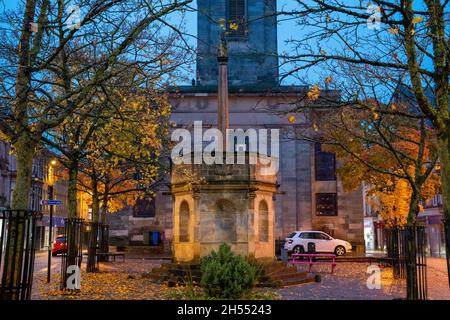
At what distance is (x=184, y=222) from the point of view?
60.4 feet

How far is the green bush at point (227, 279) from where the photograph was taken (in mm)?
9352

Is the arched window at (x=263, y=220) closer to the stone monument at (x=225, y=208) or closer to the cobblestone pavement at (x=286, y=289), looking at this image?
the stone monument at (x=225, y=208)

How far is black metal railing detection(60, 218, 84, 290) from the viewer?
46.7ft

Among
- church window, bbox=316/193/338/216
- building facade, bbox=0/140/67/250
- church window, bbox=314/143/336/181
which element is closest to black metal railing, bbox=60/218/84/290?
church window, bbox=316/193/338/216

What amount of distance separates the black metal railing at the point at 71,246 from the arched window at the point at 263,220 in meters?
6.54

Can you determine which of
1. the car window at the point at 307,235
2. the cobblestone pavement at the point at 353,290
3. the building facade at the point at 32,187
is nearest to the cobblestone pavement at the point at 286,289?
the cobblestone pavement at the point at 353,290

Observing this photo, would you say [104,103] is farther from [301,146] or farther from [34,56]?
[301,146]

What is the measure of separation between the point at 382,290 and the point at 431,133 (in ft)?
31.7

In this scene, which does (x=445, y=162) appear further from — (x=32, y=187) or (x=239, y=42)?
(x=32, y=187)

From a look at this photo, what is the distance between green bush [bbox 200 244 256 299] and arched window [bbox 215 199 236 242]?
25.3 ft

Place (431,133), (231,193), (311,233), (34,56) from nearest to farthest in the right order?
(34,56)
(231,193)
(431,133)
(311,233)

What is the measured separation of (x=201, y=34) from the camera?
40406 mm

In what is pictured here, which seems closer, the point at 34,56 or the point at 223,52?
the point at 34,56

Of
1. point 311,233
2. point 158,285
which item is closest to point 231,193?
point 158,285
